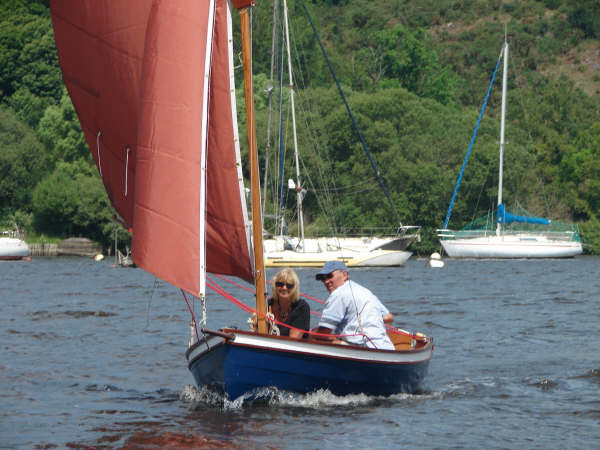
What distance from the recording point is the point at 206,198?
15.0 meters

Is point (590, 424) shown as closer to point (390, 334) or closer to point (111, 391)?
point (390, 334)

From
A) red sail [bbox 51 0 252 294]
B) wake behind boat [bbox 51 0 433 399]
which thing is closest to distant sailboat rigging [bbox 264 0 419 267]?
wake behind boat [bbox 51 0 433 399]

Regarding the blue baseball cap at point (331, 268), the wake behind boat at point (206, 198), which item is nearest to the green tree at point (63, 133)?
the wake behind boat at point (206, 198)

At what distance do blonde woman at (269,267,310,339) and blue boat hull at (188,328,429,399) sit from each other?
0.50 metres

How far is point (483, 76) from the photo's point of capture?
144 meters

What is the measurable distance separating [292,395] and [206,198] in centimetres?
284

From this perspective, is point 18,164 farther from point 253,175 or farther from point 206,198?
point 206,198

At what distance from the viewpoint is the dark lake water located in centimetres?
1423

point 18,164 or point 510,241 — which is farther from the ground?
point 18,164

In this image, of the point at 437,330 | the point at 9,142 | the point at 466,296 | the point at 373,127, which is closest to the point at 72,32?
the point at 437,330

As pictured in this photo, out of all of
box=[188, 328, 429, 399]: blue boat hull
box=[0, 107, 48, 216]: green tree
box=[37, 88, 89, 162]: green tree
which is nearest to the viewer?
box=[188, 328, 429, 399]: blue boat hull

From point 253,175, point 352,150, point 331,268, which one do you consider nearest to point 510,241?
point 352,150

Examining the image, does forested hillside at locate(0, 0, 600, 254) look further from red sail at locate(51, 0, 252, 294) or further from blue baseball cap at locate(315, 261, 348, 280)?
blue baseball cap at locate(315, 261, 348, 280)

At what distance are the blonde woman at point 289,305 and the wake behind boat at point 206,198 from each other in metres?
0.29
